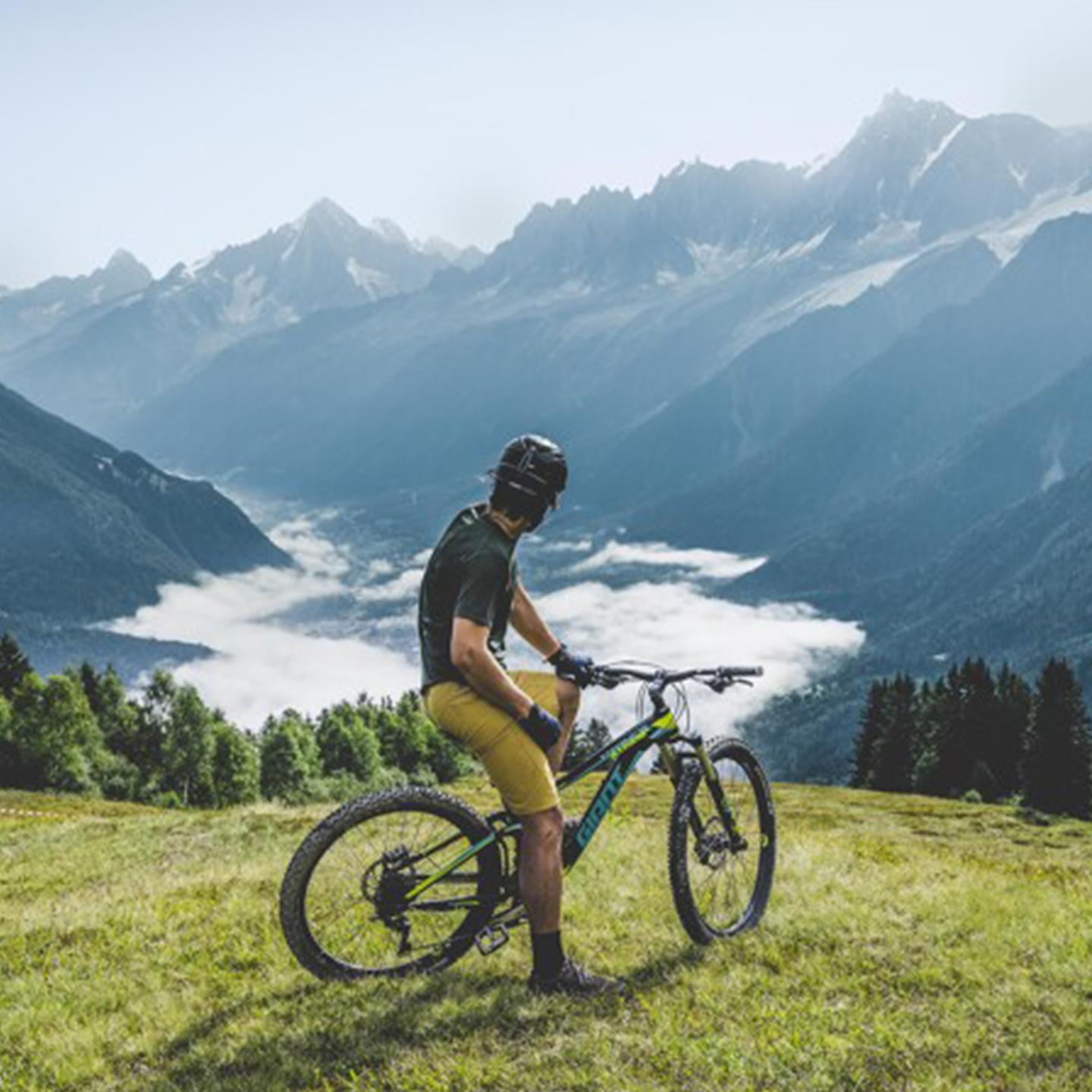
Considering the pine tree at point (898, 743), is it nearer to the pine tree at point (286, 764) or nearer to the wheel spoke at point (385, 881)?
the pine tree at point (286, 764)

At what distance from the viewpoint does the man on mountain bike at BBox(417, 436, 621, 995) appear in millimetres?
7730

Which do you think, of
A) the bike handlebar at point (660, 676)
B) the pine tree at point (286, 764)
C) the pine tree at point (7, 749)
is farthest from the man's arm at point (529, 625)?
the pine tree at point (286, 764)

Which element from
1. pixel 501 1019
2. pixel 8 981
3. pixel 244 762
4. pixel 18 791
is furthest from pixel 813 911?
pixel 244 762

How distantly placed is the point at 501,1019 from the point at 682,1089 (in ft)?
5.61

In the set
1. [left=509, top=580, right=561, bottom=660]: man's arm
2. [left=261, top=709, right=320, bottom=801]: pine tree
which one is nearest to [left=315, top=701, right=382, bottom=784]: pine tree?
[left=261, top=709, right=320, bottom=801]: pine tree

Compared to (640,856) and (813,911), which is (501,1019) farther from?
(640,856)

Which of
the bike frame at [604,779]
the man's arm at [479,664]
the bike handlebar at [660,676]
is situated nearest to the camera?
the man's arm at [479,664]

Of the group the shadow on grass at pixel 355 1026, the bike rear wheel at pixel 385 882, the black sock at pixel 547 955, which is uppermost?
the bike rear wheel at pixel 385 882

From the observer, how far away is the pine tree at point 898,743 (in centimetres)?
11225

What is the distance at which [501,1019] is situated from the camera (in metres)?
7.62

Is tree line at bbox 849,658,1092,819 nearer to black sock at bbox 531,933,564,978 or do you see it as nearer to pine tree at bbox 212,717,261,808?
pine tree at bbox 212,717,261,808

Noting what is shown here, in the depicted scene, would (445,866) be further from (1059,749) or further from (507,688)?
(1059,749)

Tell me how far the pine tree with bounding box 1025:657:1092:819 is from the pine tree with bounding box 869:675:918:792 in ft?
66.9

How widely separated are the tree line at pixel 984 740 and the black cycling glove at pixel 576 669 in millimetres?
90909
